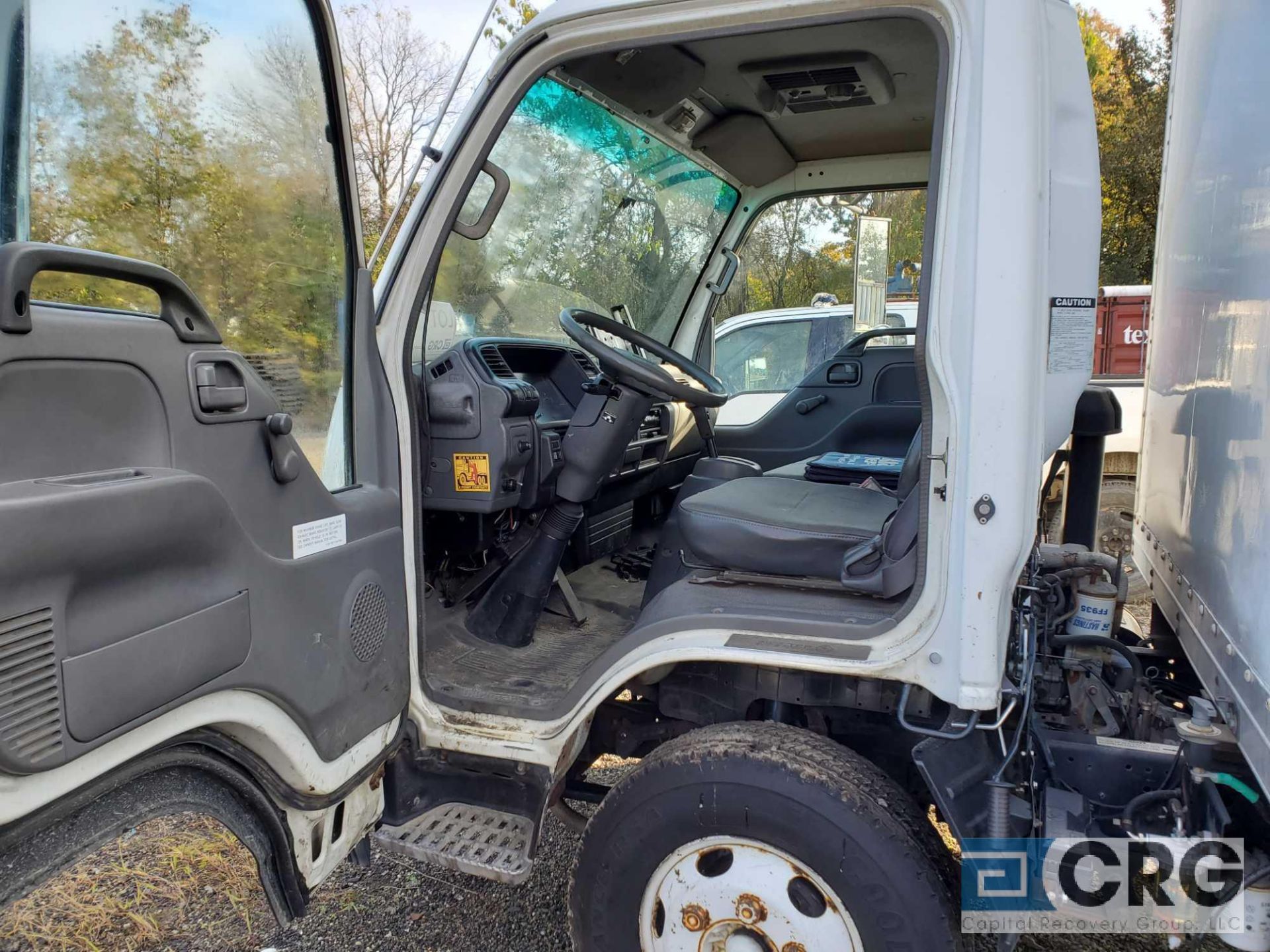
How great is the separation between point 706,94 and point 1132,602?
171 inches

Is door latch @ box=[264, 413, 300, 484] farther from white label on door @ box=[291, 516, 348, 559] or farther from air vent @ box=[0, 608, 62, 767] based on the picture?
air vent @ box=[0, 608, 62, 767]

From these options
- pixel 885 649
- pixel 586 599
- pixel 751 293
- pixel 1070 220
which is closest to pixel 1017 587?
pixel 885 649

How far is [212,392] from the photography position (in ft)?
4.91

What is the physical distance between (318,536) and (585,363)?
4.95ft

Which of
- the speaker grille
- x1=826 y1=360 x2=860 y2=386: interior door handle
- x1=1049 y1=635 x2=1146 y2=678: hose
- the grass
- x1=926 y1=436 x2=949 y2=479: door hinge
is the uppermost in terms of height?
x1=826 y1=360 x2=860 y2=386: interior door handle

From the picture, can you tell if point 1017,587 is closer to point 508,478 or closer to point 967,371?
point 967,371

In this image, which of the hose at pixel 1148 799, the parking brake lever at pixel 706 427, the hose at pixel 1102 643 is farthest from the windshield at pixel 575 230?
the hose at pixel 1148 799

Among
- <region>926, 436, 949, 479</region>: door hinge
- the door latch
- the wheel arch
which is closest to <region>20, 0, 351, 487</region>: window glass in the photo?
the door latch

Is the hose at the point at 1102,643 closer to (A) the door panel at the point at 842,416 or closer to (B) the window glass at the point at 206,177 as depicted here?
(A) the door panel at the point at 842,416

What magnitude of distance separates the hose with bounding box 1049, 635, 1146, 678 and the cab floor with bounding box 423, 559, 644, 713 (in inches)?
52.8

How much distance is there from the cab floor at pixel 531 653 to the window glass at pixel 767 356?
1.44m

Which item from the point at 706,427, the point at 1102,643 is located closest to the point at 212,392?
the point at 1102,643

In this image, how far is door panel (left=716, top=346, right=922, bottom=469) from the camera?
3.88 meters

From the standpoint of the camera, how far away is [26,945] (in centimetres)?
204
